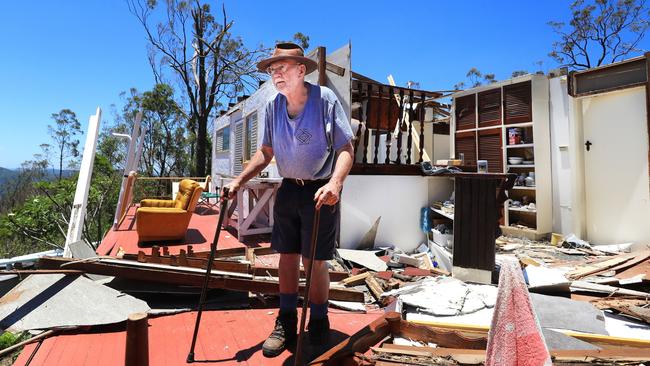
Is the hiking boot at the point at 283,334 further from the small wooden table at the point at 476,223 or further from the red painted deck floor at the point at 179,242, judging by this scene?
the red painted deck floor at the point at 179,242

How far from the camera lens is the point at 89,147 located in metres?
4.79

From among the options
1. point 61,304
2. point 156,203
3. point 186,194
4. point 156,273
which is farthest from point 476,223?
point 156,203

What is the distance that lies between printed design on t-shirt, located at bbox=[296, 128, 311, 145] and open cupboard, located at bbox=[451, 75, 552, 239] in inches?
280

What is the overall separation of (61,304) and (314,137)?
229 centimetres

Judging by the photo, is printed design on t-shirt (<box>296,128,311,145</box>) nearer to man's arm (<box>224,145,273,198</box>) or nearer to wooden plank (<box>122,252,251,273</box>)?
man's arm (<box>224,145,273,198</box>)

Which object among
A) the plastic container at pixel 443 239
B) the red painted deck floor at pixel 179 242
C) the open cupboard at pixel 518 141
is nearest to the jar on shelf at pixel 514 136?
the open cupboard at pixel 518 141

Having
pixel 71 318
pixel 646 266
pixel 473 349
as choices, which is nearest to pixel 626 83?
pixel 646 266

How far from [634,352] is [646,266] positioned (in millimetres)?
3328

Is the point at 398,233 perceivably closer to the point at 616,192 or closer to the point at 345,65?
the point at 345,65

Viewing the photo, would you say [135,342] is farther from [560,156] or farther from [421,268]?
[560,156]

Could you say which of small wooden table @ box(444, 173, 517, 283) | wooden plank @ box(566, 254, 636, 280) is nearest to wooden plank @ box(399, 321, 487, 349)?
small wooden table @ box(444, 173, 517, 283)

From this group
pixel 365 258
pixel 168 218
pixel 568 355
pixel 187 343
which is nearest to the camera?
pixel 568 355

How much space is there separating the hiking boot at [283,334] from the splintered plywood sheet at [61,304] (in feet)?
4.06

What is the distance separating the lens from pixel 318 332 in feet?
7.14
